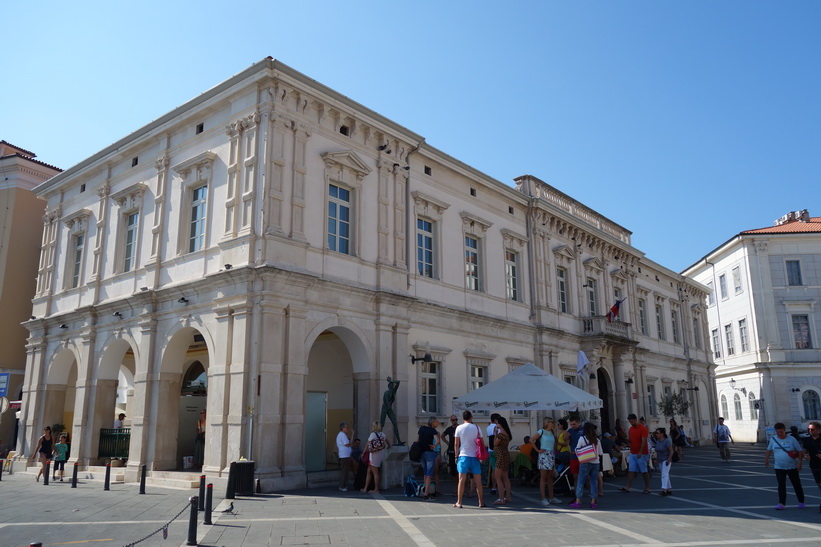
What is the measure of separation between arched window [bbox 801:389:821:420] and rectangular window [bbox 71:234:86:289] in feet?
139

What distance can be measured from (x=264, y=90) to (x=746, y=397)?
1611 inches

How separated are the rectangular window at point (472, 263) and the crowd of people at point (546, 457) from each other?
6863 mm

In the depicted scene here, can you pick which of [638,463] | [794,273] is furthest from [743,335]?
[638,463]

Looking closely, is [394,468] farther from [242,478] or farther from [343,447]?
[242,478]

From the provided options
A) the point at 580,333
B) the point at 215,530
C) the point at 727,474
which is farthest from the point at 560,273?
the point at 215,530

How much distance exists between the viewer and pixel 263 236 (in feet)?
51.4

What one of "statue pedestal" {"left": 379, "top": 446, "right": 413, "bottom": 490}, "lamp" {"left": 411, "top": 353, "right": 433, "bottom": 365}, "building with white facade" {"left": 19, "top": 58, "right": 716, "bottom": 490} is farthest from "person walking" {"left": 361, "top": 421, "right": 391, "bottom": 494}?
"lamp" {"left": 411, "top": 353, "right": 433, "bottom": 365}

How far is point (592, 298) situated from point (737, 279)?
2187cm

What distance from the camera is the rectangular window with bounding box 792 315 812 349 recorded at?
42.6 meters

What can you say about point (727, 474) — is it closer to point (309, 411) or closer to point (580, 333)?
point (580, 333)

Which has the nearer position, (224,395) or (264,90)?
(224,395)

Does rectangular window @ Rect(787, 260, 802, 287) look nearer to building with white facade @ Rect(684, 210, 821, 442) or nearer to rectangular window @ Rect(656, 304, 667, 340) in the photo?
building with white facade @ Rect(684, 210, 821, 442)

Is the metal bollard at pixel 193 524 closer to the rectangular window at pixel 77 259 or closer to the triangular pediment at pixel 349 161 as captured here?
the triangular pediment at pixel 349 161

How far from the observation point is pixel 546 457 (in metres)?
13.1
